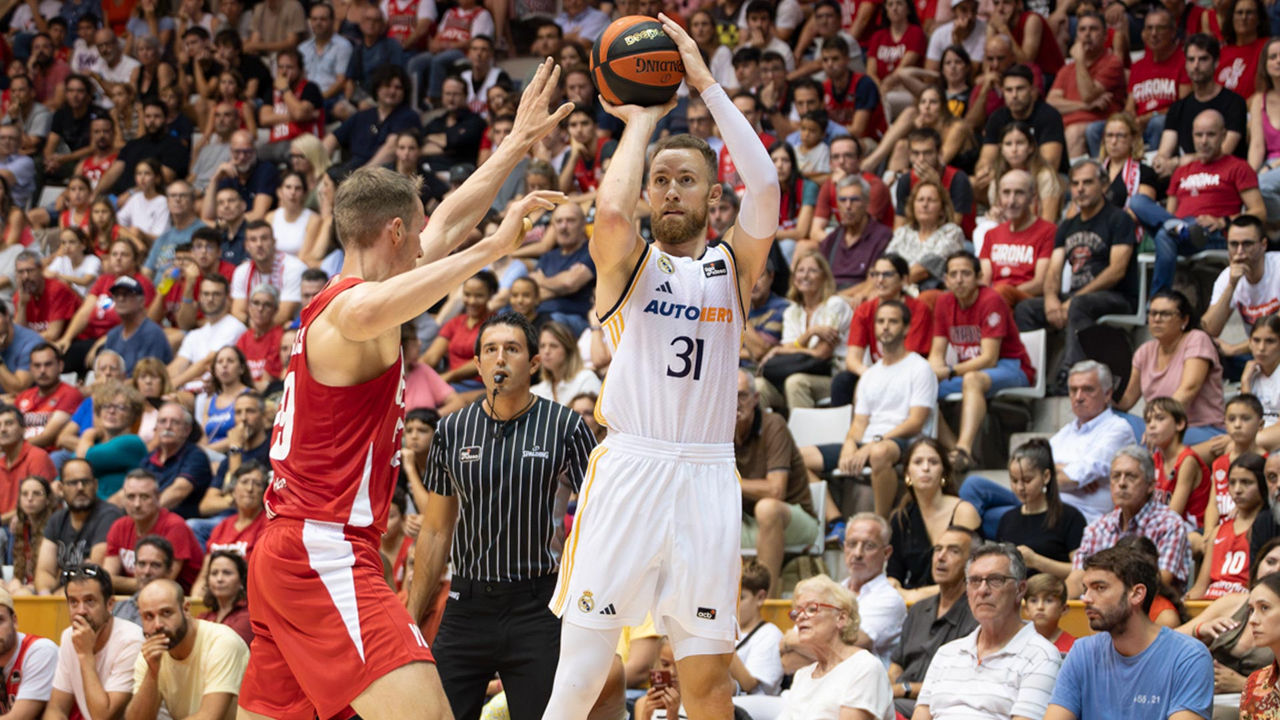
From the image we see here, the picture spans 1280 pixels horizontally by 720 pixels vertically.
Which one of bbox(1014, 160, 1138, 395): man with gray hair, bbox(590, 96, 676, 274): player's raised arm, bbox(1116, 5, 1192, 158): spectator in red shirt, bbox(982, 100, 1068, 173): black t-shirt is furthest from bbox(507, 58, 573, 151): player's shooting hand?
bbox(1116, 5, 1192, 158): spectator in red shirt

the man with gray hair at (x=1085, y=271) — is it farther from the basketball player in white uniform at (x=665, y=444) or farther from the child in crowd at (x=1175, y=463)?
the basketball player in white uniform at (x=665, y=444)

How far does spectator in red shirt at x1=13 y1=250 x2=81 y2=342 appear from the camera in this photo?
51.4ft

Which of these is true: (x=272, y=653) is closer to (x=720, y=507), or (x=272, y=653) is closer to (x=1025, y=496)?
(x=720, y=507)

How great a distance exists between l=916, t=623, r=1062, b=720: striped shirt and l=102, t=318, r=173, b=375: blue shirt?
9224 mm

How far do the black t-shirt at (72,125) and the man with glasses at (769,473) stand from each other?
11.9m

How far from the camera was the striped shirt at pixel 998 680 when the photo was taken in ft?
25.3

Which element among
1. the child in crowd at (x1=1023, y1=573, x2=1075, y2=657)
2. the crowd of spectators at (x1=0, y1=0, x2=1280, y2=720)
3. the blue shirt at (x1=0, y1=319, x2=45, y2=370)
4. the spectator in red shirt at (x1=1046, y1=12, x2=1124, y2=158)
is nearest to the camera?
the child in crowd at (x1=1023, y1=573, x2=1075, y2=657)

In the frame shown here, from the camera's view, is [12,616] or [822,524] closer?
[12,616]

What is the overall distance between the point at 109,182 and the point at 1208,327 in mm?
12739

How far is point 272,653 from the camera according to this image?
202 inches

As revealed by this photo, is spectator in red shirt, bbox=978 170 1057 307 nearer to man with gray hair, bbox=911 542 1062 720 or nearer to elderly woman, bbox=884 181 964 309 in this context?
elderly woman, bbox=884 181 964 309

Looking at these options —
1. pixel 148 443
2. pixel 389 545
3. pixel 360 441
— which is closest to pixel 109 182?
pixel 148 443

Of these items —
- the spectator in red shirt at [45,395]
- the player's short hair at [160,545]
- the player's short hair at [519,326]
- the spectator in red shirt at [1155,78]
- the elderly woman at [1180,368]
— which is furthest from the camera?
the spectator in red shirt at [1155,78]

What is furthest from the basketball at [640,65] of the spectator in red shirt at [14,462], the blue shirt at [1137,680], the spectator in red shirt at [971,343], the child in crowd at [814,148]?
the child in crowd at [814,148]
